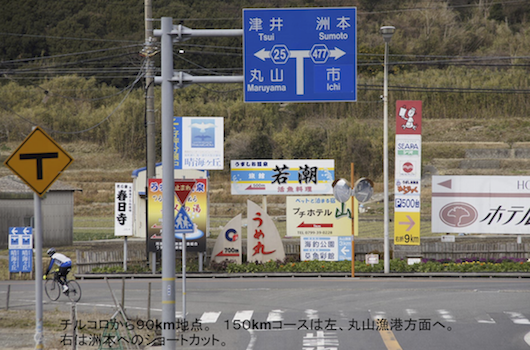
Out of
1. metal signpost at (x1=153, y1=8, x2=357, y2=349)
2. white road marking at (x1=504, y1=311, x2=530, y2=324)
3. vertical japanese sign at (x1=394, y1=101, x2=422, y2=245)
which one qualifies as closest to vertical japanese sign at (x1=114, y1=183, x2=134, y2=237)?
vertical japanese sign at (x1=394, y1=101, x2=422, y2=245)

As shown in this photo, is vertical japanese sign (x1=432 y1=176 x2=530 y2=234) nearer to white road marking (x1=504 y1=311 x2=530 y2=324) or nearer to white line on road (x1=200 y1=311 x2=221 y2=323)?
white road marking (x1=504 y1=311 x2=530 y2=324)

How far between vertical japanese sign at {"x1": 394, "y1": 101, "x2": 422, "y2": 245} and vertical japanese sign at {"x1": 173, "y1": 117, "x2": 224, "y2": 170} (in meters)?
7.59

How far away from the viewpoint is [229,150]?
5681 centimetres

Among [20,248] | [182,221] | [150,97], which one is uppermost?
[150,97]

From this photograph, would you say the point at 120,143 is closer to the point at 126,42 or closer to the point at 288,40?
the point at 126,42

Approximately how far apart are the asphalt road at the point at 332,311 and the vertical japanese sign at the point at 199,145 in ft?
21.1

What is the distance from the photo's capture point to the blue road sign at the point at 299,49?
37.3 feet

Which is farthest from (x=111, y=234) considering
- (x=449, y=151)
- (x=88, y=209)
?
(x=449, y=151)

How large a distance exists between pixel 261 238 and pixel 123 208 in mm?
5214

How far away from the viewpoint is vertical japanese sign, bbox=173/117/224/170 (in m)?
27.8

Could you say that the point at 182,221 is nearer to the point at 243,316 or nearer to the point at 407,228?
the point at 243,316

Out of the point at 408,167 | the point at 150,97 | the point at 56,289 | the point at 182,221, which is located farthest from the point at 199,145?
the point at 182,221

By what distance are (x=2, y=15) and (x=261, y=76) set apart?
254ft

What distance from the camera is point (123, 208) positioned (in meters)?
24.1
